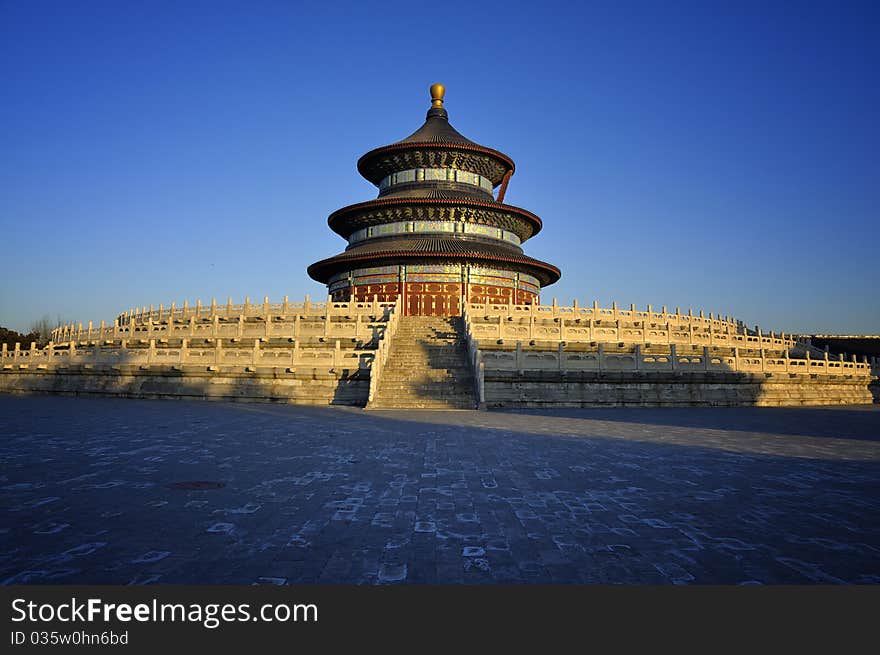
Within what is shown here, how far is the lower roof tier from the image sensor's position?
121ft

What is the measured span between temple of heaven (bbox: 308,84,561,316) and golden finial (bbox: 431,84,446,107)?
3994 millimetres

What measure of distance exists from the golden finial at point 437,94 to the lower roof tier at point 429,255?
17.7m

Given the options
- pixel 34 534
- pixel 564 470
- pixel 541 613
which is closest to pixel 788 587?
pixel 541 613

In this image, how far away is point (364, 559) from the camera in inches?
168

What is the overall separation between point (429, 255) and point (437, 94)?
73.4 ft

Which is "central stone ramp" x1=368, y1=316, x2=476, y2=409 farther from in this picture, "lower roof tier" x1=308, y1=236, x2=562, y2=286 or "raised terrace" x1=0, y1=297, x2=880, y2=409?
"lower roof tier" x1=308, y1=236, x2=562, y2=286

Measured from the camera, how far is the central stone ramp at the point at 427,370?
18.9 metres

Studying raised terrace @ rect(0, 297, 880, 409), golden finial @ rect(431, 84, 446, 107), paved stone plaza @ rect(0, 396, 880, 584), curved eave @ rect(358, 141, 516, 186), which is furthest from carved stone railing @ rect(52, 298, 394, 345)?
golden finial @ rect(431, 84, 446, 107)

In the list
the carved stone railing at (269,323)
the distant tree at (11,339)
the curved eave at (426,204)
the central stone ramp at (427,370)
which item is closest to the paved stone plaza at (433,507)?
the central stone ramp at (427,370)

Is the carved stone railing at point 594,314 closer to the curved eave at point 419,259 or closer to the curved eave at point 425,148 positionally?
the curved eave at point 419,259

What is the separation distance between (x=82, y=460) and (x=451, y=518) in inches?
257

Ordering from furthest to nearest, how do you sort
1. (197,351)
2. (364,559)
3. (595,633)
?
(197,351) → (364,559) → (595,633)

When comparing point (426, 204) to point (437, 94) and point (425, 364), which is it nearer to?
point (437, 94)

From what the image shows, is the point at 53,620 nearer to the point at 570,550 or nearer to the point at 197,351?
the point at 570,550
